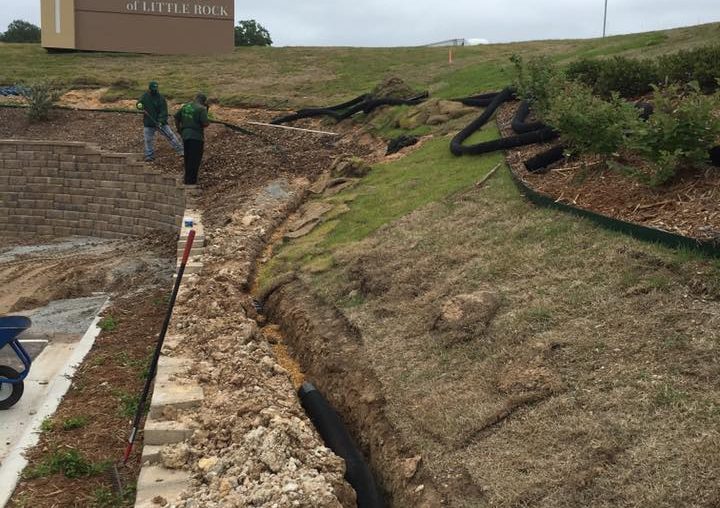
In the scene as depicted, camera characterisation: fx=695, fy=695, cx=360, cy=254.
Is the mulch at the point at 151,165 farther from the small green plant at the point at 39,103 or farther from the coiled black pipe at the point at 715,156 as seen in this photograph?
the coiled black pipe at the point at 715,156

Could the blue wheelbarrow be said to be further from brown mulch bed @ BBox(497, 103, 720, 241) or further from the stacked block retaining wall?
the stacked block retaining wall

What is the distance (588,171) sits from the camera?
23.1 feet

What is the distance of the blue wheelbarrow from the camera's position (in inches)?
250

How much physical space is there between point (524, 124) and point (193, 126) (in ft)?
20.3

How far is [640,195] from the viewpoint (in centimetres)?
605

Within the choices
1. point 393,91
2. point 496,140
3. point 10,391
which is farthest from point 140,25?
point 10,391

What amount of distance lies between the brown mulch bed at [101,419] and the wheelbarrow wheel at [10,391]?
1.36 feet

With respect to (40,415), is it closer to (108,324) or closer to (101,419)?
(101,419)

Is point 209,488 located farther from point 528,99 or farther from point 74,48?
point 74,48

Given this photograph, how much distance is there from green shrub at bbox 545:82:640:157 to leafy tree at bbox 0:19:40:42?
57.6 m

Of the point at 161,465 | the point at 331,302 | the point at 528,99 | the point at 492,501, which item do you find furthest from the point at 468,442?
the point at 528,99

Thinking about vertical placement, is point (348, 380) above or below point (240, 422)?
above

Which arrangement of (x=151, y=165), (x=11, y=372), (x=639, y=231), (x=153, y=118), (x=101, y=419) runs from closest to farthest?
1. (x=639, y=231)
2. (x=101, y=419)
3. (x=11, y=372)
4. (x=153, y=118)
5. (x=151, y=165)

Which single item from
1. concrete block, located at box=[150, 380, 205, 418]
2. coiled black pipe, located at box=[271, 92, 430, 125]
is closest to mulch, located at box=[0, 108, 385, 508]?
concrete block, located at box=[150, 380, 205, 418]
